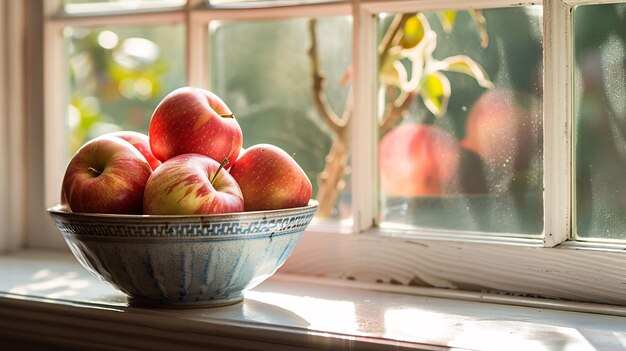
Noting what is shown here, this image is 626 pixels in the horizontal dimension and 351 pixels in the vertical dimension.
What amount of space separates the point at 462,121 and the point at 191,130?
0.40 metres

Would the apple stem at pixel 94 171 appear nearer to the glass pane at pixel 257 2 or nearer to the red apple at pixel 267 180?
the red apple at pixel 267 180

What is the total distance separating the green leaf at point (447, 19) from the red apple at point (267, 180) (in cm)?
33

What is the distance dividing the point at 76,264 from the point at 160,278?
46 cm

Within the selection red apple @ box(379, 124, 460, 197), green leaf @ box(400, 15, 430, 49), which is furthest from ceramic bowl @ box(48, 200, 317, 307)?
green leaf @ box(400, 15, 430, 49)

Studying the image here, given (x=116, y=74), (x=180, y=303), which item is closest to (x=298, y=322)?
(x=180, y=303)

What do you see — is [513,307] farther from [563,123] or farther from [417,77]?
[417,77]

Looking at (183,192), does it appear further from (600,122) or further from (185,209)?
(600,122)

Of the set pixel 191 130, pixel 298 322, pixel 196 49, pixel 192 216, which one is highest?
pixel 196 49

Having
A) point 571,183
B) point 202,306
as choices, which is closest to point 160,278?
point 202,306

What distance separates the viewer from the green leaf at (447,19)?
119cm

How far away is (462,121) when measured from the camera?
1.19 metres

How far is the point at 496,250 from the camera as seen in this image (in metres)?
1.12

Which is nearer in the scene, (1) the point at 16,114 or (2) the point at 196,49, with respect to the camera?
(2) the point at 196,49

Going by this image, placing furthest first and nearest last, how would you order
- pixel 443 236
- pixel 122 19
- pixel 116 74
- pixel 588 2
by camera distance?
pixel 116 74, pixel 122 19, pixel 443 236, pixel 588 2
